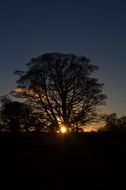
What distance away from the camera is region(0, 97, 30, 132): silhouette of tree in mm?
30688

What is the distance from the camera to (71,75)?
29.9 m

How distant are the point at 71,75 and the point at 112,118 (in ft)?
31.6

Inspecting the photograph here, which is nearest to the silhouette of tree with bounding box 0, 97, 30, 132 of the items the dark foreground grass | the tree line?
the tree line

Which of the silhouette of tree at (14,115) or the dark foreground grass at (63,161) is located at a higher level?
the silhouette of tree at (14,115)

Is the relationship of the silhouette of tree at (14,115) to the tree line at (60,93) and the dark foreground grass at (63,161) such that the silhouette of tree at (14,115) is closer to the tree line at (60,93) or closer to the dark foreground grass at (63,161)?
the tree line at (60,93)

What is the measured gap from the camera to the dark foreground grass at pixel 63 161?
7163 mm

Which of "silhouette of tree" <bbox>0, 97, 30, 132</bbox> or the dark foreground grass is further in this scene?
"silhouette of tree" <bbox>0, 97, 30, 132</bbox>

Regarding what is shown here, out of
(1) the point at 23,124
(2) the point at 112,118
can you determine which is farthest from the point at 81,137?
(2) the point at 112,118

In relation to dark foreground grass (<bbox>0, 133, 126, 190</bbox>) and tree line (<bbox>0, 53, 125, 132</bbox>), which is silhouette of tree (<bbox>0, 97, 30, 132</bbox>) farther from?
dark foreground grass (<bbox>0, 133, 126, 190</bbox>)

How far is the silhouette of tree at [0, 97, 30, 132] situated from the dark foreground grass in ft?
69.1

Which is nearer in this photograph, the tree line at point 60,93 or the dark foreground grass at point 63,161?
the dark foreground grass at point 63,161

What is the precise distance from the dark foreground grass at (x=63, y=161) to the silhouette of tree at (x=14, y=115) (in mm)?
21049

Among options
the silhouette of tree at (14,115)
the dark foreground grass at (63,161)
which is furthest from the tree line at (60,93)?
the dark foreground grass at (63,161)

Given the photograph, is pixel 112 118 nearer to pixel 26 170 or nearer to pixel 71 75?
pixel 71 75
